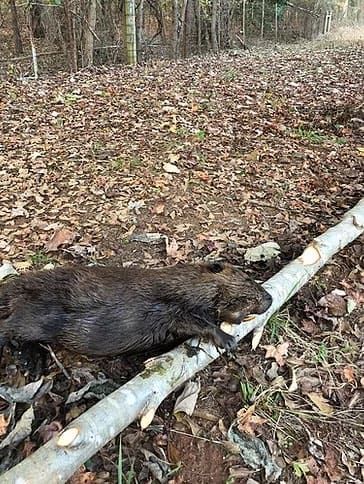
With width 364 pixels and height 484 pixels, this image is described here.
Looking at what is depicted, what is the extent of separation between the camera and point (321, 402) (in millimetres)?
2938

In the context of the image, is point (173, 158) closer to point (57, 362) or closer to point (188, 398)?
point (57, 362)

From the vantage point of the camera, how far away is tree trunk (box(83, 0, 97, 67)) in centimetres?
1058

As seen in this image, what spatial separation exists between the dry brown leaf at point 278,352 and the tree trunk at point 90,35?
934cm

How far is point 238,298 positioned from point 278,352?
492mm

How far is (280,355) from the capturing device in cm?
317

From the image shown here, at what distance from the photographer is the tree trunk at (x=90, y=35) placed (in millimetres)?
10578

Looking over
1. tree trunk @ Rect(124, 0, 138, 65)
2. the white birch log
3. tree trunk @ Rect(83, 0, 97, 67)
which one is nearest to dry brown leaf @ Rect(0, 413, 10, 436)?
the white birch log

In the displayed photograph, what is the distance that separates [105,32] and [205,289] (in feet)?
36.1

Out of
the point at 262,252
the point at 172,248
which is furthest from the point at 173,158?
the point at 262,252

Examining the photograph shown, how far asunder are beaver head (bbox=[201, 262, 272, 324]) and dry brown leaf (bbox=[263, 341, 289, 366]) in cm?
29

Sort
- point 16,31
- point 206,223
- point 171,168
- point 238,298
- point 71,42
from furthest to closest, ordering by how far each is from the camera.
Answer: point 16,31 → point 71,42 → point 171,168 → point 206,223 → point 238,298

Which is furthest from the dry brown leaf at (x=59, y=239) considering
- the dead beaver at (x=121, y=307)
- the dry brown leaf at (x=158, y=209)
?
the dead beaver at (x=121, y=307)

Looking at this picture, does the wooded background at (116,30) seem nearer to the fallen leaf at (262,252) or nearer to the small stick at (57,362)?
the fallen leaf at (262,252)

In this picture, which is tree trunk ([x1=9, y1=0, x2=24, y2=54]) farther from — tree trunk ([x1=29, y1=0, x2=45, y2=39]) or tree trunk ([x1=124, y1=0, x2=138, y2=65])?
tree trunk ([x1=124, y1=0, x2=138, y2=65])
